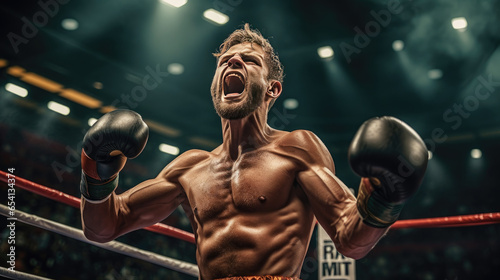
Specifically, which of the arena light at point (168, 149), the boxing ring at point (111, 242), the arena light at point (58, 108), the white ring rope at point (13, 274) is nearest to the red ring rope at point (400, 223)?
the boxing ring at point (111, 242)

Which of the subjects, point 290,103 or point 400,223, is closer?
point 400,223

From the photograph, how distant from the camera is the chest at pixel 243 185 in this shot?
1.40 meters

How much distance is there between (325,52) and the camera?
5.35 meters

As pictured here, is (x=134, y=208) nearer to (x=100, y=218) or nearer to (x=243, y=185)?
(x=100, y=218)

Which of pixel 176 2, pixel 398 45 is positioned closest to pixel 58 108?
pixel 176 2

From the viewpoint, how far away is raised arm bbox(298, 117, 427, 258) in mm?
1036

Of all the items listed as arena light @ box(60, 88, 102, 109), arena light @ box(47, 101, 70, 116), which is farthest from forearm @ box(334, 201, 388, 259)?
arena light @ box(47, 101, 70, 116)

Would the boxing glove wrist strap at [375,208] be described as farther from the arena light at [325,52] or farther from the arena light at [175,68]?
the arena light at [175,68]

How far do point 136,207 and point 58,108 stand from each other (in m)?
5.34

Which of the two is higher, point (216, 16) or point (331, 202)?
point (216, 16)

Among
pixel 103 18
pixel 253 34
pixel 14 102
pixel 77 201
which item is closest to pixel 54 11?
pixel 103 18

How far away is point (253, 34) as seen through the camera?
1815 millimetres

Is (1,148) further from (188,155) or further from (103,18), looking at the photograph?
(188,155)

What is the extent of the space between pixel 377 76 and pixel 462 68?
103 centimetres
